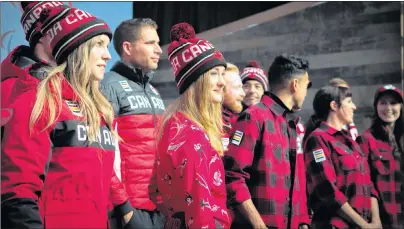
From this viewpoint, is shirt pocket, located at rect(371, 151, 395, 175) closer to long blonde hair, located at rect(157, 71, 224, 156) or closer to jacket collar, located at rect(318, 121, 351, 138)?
jacket collar, located at rect(318, 121, 351, 138)

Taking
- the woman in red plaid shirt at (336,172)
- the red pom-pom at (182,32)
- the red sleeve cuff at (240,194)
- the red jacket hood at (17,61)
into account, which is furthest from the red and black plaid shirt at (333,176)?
the red jacket hood at (17,61)

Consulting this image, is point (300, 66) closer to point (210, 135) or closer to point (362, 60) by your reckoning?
point (210, 135)

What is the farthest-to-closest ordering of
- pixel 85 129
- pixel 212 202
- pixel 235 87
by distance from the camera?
pixel 235 87, pixel 212 202, pixel 85 129

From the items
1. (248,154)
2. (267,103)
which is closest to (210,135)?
(248,154)

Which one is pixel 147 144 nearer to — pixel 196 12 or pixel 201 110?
pixel 201 110

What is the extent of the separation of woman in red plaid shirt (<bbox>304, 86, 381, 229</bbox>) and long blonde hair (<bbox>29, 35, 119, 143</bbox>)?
2044 mm

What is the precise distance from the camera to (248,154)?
3451 millimetres

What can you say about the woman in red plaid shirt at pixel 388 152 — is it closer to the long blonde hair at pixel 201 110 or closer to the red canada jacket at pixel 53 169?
the long blonde hair at pixel 201 110

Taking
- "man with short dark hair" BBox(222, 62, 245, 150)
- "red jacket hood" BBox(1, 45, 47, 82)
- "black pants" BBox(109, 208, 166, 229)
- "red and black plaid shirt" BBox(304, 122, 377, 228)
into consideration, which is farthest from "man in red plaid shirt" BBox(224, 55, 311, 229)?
"red jacket hood" BBox(1, 45, 47, 82)

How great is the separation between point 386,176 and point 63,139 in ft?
11.1

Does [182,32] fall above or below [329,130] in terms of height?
above

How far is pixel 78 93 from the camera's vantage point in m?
2.57

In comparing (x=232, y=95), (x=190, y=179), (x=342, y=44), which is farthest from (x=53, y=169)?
(x=342, y=44)

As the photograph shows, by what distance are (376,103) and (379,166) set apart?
1.93 feet
